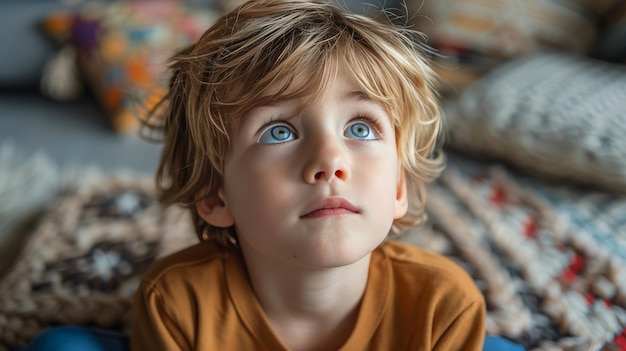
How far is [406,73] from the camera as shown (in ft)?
2.20

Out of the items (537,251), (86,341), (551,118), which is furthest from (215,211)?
(551,118)

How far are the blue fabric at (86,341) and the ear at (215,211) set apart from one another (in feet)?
0.63

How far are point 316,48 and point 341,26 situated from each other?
0.15 feet

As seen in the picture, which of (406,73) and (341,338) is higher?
(406,73)

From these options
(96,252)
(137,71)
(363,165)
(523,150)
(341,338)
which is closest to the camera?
(363,165)

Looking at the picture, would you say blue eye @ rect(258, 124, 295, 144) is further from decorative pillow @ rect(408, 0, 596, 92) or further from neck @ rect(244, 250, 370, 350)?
decorative pillow @ rect(408, 0, 596, 92)

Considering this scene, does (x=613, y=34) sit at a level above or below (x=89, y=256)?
above

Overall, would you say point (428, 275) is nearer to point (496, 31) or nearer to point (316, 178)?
point (316, 178)

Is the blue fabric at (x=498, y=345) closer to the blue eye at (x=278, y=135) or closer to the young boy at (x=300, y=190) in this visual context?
the young boy at (x=300, y=190)

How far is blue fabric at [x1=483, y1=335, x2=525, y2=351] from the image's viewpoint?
2.35 feet

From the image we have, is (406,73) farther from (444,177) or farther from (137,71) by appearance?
(137,71)

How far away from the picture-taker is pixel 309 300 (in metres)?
0.69

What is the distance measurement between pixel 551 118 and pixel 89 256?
744 millimetres

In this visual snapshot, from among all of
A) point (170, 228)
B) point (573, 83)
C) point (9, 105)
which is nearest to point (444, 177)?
point (573, 83)
